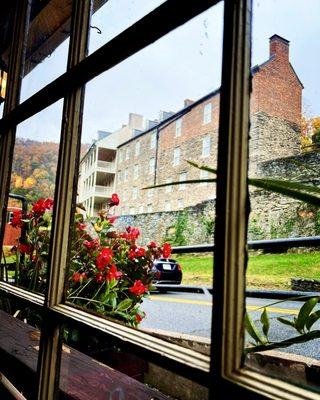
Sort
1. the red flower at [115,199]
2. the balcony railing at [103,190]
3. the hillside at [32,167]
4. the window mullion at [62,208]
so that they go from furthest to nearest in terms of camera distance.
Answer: the red flower at [115,199]
the balcony railing at [103,190]
the hillside at [32,167]
the window mullion at [62,208]

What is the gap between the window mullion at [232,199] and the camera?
12.6 inches

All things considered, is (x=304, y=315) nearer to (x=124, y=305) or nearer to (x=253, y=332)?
(x=253, y=332)

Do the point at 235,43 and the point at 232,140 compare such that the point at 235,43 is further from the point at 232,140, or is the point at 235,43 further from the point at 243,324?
the point at 243,324

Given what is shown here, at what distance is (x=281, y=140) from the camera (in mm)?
585

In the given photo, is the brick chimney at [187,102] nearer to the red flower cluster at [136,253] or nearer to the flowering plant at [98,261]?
the flowering plant at [98,261]

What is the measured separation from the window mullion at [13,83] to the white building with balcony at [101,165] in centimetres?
24

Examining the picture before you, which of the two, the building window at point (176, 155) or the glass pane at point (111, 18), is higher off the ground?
the glass pane at point (111, 18)

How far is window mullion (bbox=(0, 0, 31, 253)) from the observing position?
3.25 ft

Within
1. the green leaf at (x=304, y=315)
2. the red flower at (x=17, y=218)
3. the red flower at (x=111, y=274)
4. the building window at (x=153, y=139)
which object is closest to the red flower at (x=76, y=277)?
the red flower at (x=111, y=274)

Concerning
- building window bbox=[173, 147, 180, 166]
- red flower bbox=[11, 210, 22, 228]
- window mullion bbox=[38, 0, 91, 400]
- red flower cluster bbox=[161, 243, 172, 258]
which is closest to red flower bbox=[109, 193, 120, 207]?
red flower cluster bbox=[161, 243, 172, 258]

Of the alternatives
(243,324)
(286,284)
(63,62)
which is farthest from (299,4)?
(286,284)

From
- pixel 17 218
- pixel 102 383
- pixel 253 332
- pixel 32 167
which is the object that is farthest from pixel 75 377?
pixel 17 218

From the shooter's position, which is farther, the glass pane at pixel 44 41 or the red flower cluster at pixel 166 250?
the red flower cluster at pixel 166 250

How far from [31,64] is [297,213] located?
36.7 inches
